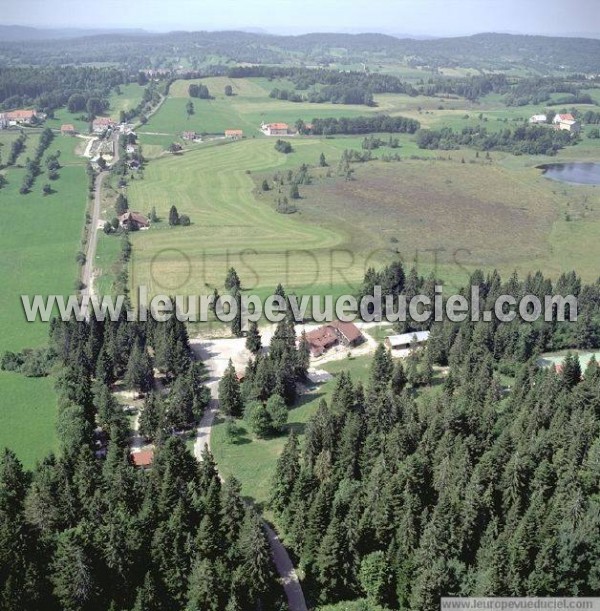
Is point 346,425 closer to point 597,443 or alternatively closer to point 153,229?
point 597,443

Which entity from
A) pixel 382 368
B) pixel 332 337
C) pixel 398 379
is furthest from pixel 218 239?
pixel 398 379

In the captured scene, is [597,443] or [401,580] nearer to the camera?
[401,580]

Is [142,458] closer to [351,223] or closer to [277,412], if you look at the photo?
[277,412]

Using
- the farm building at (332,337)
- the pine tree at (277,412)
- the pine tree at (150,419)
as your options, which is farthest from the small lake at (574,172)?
the pine tree at (150,419)

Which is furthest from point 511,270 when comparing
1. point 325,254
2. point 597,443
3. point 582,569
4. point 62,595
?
point 62,595

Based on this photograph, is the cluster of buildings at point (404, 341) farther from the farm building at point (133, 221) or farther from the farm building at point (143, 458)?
the farm building at point (133, 221)

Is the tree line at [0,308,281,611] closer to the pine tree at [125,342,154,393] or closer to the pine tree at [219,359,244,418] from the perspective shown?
the pine tree at [219,359,244,418]
